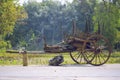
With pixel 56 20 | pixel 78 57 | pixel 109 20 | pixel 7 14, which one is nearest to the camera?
pixel 78 57

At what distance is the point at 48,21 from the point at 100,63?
59.5 metres

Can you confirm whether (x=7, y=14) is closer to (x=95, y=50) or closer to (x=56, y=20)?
(x=95, y=50)

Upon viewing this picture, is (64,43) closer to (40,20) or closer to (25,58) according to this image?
(25,58)

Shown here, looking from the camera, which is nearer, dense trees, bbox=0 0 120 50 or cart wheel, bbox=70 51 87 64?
cart wheel, bbox=70 51 87 64

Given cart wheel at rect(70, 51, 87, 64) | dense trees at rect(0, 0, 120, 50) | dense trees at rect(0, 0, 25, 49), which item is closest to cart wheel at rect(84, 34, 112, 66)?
cart wheel at rect(70, 51, 87, 64)

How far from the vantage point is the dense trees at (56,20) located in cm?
4631

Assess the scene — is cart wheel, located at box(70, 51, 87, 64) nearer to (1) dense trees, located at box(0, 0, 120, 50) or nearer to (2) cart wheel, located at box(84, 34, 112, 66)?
(2) cart wheel, located at box(84, 34, 112, 66)

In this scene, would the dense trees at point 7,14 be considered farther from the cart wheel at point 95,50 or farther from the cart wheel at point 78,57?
the cart wheel at point 95,50

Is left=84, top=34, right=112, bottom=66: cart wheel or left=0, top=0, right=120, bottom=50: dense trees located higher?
left=0, top=0, right=120, bottom=50: dense trees

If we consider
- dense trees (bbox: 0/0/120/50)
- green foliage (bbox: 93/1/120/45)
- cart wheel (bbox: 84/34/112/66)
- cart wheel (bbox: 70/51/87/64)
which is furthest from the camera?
dense trees (bbox: 0/0/120/50)

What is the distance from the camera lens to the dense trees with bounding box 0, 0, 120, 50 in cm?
4631

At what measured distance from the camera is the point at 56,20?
7962 centimetres

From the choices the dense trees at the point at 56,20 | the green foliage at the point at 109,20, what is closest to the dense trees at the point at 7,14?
the dense trees at the point at 56,20

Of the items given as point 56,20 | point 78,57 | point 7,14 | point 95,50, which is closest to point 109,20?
point 7,14
